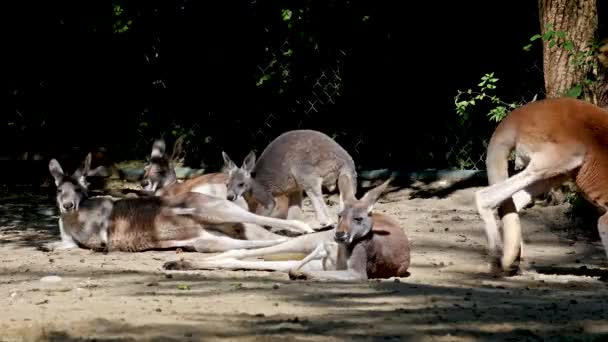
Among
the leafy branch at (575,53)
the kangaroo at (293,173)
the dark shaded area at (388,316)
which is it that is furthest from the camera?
the kangaroo at (293,173)

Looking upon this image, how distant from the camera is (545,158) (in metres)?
6.35

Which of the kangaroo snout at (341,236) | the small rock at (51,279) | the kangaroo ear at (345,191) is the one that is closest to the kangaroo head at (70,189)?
the small rock at (51,279)

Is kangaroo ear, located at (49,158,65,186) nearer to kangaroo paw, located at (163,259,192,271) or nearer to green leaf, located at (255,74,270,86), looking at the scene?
kangaroo paw, located at (163,259,192,271)

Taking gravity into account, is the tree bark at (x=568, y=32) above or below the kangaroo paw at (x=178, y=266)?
above

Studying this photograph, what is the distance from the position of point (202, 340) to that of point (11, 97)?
7.83 metres

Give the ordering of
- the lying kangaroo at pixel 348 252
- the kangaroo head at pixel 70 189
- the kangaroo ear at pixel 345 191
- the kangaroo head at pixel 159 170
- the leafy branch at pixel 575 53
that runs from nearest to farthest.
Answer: the lying kangaroo at pixel 348 252 < the kangaroo ear at pixel 345 191 < the kangaroo head at pixel 70 189 < the leafy branch at pixel 575 53 < the kangaroo head at pixel 159 170

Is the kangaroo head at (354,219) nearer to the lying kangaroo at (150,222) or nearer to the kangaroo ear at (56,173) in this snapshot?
the lying kangaroo at (150,222)

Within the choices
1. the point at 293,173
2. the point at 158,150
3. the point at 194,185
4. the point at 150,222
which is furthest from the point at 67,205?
the point at 158,150

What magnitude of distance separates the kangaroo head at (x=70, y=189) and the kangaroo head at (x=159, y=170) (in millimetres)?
1490

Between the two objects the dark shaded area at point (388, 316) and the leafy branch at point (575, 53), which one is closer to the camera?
the dark shaded area at point (388, 316)

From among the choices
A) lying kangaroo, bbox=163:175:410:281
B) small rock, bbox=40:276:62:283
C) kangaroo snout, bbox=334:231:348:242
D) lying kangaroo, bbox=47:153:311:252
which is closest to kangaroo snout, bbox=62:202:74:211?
lying kangaroo, bbox=47:153:311:252

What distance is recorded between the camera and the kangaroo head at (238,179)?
877 cm

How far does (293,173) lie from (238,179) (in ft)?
1.46

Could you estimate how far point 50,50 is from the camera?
1123 centimetres
